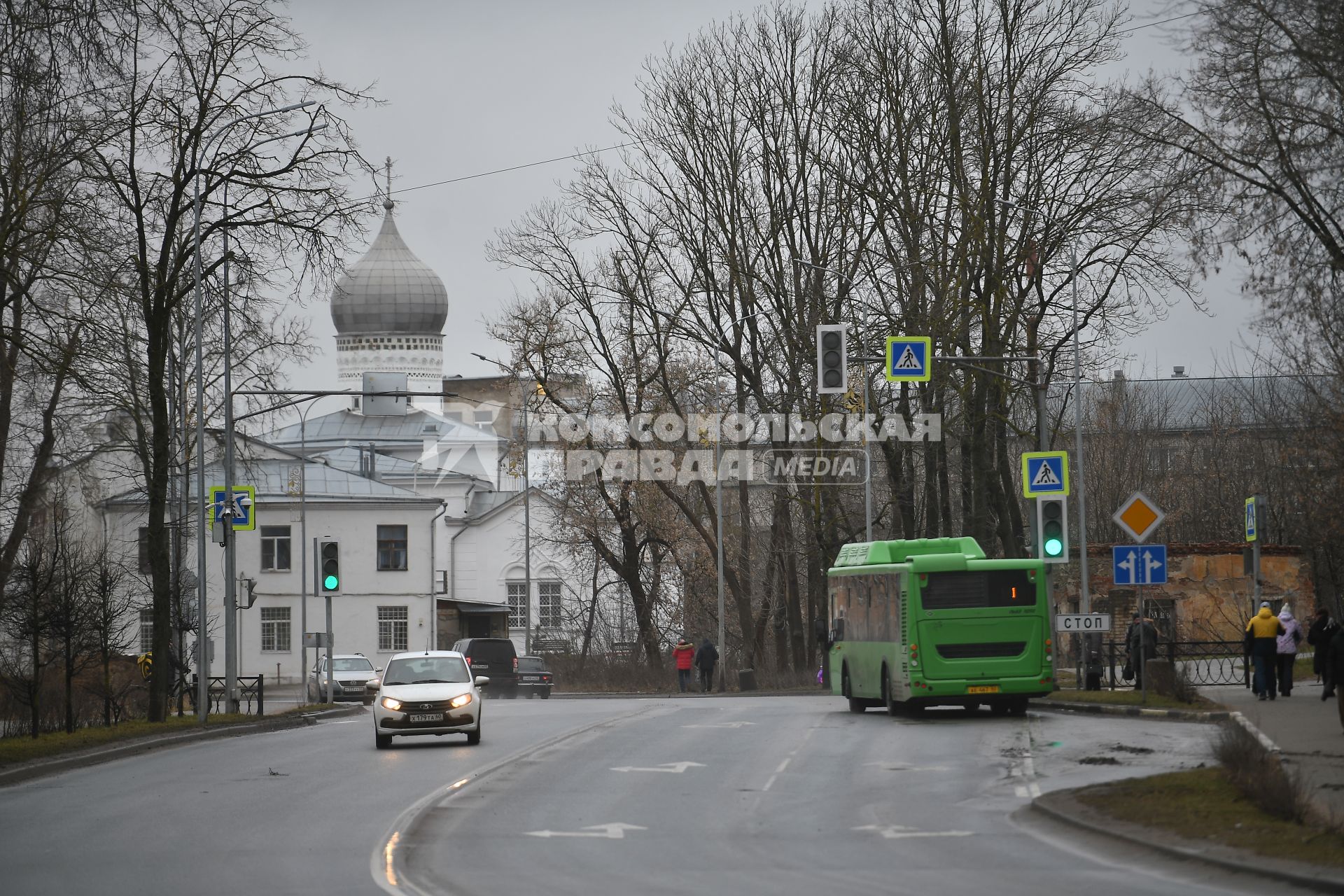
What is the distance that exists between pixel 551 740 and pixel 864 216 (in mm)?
23550

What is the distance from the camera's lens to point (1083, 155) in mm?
40781

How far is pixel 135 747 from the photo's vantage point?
87.5ft

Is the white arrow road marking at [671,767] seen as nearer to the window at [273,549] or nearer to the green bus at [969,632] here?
the green bus at [969,632]

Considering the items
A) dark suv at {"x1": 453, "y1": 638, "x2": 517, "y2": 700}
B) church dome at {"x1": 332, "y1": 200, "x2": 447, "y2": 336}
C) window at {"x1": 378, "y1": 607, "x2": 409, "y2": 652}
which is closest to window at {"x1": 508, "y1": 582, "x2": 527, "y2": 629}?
window at {"x1": 378, "y1": 607, "x2": 409, "y2": 652}

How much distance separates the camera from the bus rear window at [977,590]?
27.4 meters

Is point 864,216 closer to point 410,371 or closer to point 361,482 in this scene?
point 361,482

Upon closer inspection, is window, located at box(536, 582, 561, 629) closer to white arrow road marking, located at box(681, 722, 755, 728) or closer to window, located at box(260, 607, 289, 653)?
window, located at box(260, 607, 289, 653)

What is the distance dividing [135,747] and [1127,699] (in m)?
15.5

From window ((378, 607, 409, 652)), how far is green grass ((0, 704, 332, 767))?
4101 cm

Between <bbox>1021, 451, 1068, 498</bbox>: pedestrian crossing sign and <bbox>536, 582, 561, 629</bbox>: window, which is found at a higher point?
<bbox>1021, 451, 1068, 498</bbox>: pedestrian crossing sign

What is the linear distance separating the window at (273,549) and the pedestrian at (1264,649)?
177 feet

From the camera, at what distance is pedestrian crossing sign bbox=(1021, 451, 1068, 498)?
3094 cm

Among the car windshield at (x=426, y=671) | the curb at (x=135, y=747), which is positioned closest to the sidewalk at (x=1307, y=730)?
the car windshield at (x=426, y=671)

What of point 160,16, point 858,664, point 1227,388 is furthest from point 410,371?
point 160,16
